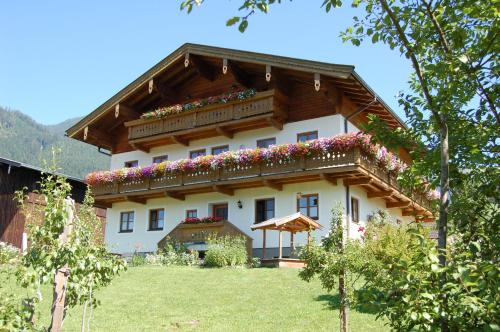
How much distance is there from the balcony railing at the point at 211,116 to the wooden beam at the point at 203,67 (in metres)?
2.11

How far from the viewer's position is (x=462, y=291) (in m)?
3.27

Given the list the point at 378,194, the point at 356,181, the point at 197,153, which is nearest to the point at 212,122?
the point at 197,153

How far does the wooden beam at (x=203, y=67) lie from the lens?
2570 centimetres

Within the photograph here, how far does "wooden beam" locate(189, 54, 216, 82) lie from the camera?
2570cm

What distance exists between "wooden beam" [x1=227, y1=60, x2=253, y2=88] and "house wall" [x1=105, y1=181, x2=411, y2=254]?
5.04 m

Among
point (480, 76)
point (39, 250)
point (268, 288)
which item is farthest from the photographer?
point (268, 288)

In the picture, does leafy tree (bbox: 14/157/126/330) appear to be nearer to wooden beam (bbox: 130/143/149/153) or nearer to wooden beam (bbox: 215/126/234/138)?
wooden beam (bbox: 215/126/234/138)

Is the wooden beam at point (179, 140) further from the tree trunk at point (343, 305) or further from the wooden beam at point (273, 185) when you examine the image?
the tree trunk at point (343, 305)

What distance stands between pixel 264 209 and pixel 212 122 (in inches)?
183

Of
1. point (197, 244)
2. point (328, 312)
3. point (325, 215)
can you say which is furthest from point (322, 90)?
point (328, 312)

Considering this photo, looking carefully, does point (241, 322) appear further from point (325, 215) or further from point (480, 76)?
point (325, 215)

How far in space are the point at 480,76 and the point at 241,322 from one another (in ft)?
26.7

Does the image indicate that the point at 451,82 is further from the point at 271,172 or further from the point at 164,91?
the point at 164,91

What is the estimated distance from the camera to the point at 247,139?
81.9 ft
